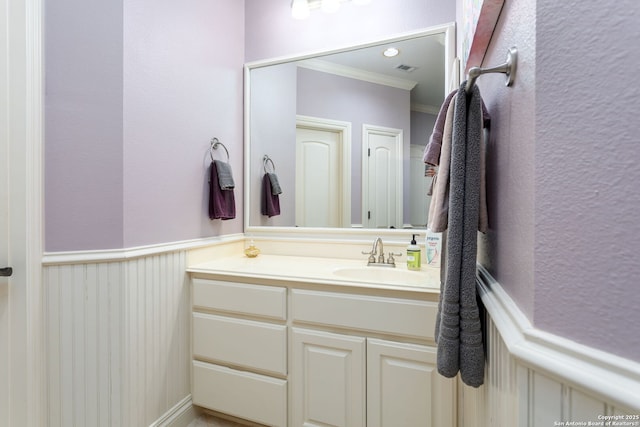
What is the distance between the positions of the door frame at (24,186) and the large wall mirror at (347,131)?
43.7 inches

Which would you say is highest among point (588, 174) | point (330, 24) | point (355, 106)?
point (330, 24)

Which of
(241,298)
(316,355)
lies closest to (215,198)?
(241,298)

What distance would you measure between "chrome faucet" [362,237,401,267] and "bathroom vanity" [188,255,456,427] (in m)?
0.06

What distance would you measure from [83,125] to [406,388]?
160 centimetres

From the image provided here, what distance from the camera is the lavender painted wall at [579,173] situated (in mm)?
366

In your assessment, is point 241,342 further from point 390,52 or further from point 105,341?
point 390,52

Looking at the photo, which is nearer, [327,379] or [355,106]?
[327,379]

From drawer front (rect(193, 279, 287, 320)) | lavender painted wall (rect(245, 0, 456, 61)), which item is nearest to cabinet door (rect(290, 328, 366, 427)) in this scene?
drawer front (rect(193, 279, 287, 320))

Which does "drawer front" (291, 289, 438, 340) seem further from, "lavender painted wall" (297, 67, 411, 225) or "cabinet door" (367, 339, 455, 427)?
"lavender painted wall" (297, 67, 411, 225)

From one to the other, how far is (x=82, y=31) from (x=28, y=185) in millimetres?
610

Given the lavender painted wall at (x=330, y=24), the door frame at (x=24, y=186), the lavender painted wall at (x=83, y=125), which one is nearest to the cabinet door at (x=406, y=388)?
the lavender painted wall at (x=83, y=125)

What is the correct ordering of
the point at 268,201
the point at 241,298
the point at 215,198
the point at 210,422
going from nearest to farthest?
the point at 241,298 < the point at 210,422 < the point at 215,198 < the point at 268,201

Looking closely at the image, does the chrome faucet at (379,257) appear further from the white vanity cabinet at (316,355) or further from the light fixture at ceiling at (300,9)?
the light fixture at ceiling at (300,9)

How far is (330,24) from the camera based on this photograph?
1.89 meters
